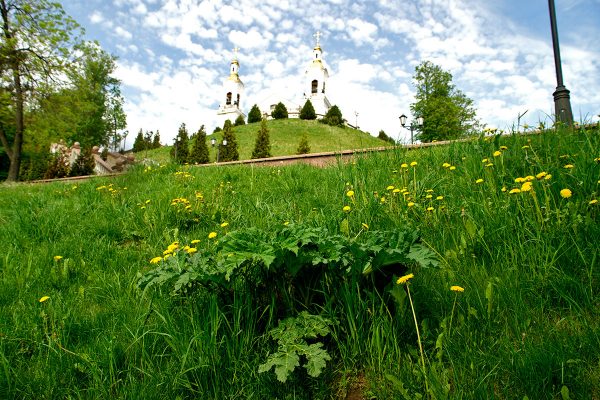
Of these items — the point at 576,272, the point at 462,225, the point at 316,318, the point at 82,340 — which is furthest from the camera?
the point at 462,225

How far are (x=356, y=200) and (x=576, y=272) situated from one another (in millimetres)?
1558

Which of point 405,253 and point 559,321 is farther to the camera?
point 405,253

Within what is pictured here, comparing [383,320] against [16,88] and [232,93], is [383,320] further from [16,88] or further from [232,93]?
[232,93]

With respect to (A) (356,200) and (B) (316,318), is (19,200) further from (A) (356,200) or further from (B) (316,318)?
(B) (316,318)

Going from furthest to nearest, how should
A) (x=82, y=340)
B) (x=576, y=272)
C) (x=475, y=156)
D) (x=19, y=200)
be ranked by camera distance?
(x=19, y=200) → (x=475, y=156) → (x=82, y=340) → (x=576, y=272)

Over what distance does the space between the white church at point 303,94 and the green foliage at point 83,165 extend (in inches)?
1712

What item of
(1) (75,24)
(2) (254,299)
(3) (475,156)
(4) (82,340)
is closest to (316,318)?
(2) (254,299)

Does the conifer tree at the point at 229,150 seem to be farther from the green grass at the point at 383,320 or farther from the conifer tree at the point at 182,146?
the green grass at the point at 383,320

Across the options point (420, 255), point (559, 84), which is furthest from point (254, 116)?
point (420, 255)

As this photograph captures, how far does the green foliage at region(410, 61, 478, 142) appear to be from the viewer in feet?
87.7

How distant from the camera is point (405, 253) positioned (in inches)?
55.2

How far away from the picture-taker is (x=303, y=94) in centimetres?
7662

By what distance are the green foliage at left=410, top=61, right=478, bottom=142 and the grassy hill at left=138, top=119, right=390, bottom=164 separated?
9.08 metres

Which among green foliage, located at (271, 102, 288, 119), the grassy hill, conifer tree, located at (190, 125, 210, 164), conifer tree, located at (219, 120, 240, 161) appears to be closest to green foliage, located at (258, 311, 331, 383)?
conifer tree, located at (219, 120, 240, 161)
